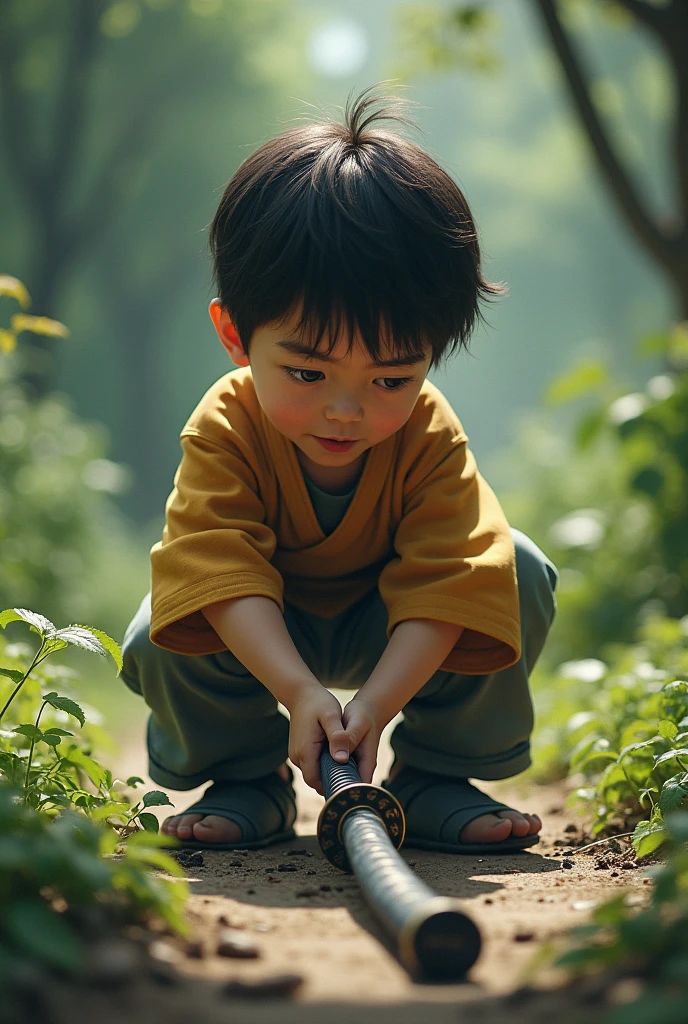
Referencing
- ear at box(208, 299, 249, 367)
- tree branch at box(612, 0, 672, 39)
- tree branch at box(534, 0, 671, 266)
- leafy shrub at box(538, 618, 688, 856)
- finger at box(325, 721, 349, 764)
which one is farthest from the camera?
tree branch at box(534, 0, 671, 266)

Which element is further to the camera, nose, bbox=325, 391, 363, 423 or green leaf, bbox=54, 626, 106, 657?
nose, bbox=325, 391, 363, 423

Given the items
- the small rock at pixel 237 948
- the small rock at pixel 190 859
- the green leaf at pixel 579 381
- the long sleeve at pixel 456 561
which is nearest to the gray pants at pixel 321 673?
the long sleeve at pixel 456 561

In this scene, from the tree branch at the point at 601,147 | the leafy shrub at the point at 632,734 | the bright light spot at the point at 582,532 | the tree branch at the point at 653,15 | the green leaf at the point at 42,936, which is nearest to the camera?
the green leaf at the point at 42,936

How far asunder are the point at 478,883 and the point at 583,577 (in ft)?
9.67

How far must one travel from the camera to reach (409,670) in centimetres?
198

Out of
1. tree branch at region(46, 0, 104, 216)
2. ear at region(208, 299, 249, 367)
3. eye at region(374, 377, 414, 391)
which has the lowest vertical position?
eye at region(374, 377, 414, 391)

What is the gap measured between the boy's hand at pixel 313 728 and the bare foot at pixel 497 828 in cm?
44

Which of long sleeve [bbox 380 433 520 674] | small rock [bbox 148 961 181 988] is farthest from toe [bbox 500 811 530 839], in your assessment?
small rock [bbox 148 961 181 988]

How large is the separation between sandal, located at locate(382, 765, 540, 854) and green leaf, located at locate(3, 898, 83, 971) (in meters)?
1.11

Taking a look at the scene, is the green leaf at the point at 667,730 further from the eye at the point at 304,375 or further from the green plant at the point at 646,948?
the eye at the point at 304,375

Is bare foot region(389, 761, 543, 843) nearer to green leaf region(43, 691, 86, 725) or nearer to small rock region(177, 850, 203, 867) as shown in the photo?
small rock region(177, 850, 203, 867)

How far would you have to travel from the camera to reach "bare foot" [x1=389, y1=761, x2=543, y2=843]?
212 centimetres

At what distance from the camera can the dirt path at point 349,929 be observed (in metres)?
1.11

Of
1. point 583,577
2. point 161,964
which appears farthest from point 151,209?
point 161,964
